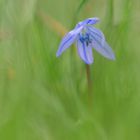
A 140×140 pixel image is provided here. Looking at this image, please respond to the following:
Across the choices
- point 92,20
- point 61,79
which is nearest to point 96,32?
point 92,20

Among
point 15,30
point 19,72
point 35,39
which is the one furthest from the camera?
point 15,30

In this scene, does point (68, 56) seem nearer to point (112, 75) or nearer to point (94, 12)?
point (112, 75)

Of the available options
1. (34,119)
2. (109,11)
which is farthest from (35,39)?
(34,119)

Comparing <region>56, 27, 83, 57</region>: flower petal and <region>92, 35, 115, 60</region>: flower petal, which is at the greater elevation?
<region>56, 27, 83, 57</region>: flower petal

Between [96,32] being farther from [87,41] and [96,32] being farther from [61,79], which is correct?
[61,79]

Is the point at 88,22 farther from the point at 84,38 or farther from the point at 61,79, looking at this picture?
the point at 61,79
